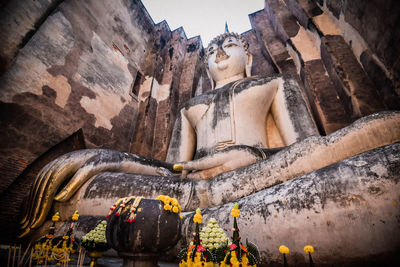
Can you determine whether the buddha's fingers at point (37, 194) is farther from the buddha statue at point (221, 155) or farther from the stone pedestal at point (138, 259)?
the stone pedestal at point (138, 259)

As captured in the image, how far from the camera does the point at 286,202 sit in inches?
42.3

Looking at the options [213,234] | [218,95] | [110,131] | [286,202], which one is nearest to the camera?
[213,234]

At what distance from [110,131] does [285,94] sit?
3.50 m

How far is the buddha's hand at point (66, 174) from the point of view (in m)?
1.65

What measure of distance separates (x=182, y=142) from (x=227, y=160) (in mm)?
1405

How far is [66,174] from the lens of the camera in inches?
69.3

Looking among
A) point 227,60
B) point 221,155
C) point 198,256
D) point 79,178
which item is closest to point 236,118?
point 221,155

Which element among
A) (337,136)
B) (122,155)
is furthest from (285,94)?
(122,155)

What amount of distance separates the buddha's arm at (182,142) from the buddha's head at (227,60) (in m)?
0.92

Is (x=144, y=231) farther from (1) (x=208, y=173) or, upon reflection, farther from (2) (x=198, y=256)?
(1) (x=208, y=173)

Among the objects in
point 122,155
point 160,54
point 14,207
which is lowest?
point 14,207

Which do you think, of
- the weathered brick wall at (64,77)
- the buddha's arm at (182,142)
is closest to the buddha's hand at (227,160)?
the buddha's arm at (182,142)

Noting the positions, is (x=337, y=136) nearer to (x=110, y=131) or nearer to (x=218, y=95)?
(x=218, y=95)

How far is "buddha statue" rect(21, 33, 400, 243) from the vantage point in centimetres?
143
